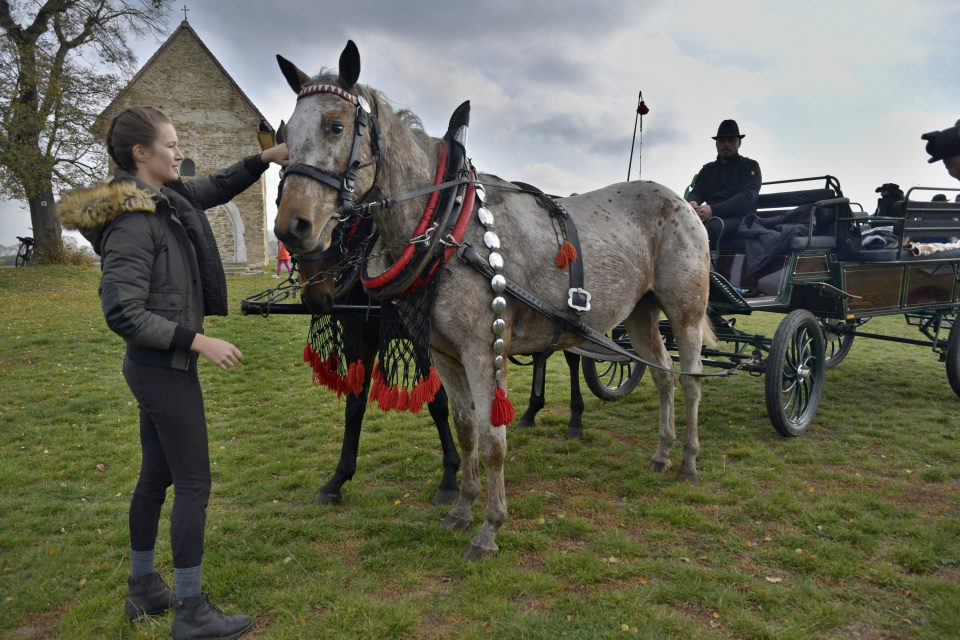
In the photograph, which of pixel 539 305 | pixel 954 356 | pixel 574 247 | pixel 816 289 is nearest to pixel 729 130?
pixel 816 289

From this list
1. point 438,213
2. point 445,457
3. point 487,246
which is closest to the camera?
point 438,213

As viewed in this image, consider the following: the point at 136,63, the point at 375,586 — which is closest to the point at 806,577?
the point at 375,586

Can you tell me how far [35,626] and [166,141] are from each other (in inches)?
92.9

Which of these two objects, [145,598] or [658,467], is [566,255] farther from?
[145,598]

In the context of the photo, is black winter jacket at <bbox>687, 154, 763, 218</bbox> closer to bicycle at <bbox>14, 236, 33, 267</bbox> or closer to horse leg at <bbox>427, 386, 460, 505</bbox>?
horse leg at <bbox>427, 386, 460, 505</bbox>

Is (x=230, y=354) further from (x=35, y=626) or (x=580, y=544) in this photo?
(x=580, y=544)

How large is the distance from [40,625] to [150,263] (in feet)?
6.30

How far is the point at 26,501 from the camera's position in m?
4.03

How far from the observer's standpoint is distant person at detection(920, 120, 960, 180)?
2.13 metres

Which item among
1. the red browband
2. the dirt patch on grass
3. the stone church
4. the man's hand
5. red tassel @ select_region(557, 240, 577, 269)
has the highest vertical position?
the stone church

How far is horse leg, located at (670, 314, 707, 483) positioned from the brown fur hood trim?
3.43m

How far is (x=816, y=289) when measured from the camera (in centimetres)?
545

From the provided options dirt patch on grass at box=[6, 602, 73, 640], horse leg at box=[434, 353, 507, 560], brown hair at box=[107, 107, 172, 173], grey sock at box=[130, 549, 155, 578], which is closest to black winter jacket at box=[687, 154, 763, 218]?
horse leg at box=[434, 353, 507, 560]

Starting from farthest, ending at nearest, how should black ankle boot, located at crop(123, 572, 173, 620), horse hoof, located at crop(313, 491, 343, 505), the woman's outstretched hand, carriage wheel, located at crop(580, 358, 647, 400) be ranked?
carriage wheel, located at crop(580, 358, 647, 400) < horse hoof, located at crop(313, 491, 343, 505) < the woman's outstretched hand < black ankle boot, located at crop(123, 572, 173, 620)
